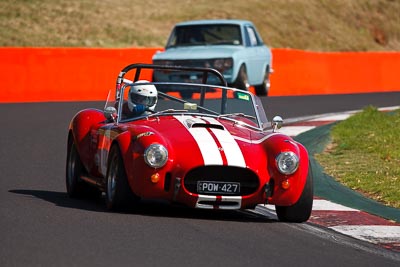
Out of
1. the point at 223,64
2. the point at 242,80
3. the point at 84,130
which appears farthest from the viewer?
the point at 242,80

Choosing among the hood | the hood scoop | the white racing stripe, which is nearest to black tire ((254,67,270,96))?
the hood

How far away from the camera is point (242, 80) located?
25969mm

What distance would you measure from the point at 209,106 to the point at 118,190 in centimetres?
180

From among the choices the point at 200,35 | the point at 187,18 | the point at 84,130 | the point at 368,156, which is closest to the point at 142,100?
the point at 84,130

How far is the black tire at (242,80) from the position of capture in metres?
25.8

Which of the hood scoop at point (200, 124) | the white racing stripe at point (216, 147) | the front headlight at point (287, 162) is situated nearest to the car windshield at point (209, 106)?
the hood scoop at point (200, 124)

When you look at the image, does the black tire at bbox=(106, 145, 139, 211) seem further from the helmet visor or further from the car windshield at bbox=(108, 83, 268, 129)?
the helmet visor

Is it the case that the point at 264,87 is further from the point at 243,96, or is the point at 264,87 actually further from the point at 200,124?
the point at 200,124

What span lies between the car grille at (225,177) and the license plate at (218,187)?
0.02 meters

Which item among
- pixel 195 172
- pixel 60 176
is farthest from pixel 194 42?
pixel 195 172

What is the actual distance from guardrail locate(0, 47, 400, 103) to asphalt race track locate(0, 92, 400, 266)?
1364 cm

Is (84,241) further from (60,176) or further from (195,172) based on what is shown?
(60,176)

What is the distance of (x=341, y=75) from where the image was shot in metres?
32.8

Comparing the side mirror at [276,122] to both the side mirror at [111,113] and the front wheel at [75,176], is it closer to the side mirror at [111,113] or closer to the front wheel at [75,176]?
the side mirror at [111,113]
